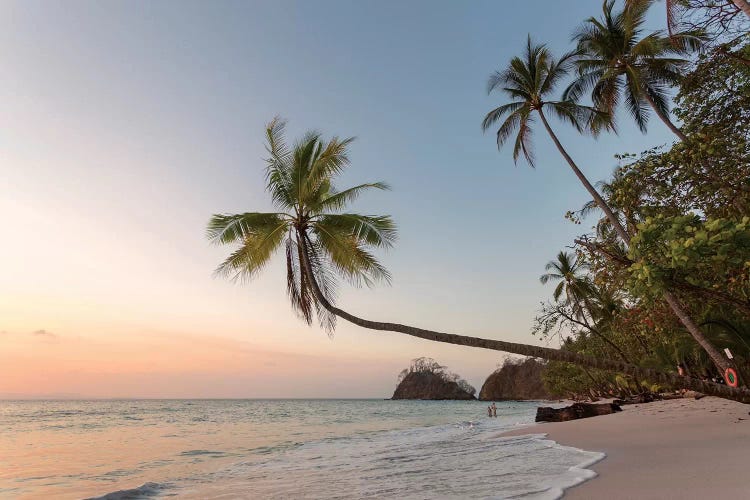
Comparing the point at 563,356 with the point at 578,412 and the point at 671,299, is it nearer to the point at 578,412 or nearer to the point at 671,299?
the point at 671,299

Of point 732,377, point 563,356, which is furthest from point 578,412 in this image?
point 563,356

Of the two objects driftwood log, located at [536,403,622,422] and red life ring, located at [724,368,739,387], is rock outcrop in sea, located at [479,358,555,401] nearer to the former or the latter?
driftwood log, located at [536,403,622,422]

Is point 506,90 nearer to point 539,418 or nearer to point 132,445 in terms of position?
point 539,418

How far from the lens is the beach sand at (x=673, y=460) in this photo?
4.54 m

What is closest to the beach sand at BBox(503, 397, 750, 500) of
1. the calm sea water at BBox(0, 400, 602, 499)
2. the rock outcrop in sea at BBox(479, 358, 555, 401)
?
the calm sea water at BBox(0, 400, 602, 499)

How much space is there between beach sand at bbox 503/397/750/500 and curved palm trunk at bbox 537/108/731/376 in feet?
4.12

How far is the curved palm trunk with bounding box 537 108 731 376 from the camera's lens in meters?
8.41

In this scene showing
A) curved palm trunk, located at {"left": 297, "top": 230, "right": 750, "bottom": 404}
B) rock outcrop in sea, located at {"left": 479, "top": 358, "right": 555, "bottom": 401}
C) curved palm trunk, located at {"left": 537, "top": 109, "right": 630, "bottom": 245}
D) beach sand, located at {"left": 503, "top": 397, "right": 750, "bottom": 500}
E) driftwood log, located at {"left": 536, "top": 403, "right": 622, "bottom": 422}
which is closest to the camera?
beach sand, located at {"left": 503, "top": 397, "right": 750, "bottom": 500}

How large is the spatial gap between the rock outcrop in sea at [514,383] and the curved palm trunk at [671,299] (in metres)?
92.0

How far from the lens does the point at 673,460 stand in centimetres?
632

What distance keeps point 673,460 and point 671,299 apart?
A: 431cm

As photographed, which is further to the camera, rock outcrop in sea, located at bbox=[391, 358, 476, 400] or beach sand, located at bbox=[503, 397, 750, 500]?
rock outcrop in sea, located at bbox=[391, 358, 476, 400]

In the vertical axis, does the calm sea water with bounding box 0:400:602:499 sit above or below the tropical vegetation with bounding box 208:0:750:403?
below

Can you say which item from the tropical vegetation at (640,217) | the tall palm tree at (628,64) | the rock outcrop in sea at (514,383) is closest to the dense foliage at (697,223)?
the tropical vegetation at (640,217)
